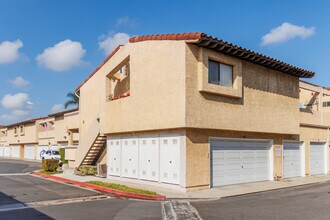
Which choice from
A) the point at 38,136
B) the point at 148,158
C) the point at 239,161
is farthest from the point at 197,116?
the point at 38,136

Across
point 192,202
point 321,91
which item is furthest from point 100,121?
point 321,91

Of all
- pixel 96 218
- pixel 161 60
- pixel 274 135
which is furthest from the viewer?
pixel 274 135

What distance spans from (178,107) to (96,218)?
6948mm

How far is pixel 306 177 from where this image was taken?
2353cm

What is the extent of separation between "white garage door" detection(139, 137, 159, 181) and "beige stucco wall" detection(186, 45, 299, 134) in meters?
3.35

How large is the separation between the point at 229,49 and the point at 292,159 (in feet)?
34.4

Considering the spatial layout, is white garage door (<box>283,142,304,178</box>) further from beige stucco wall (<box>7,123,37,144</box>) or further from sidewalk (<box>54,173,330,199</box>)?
beige stucco wall (<box>7,123,37,144</box>)

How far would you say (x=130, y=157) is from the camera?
20.0 m

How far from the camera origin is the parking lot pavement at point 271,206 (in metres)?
11.0

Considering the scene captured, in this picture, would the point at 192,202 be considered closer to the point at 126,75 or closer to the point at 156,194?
the point at 156,194

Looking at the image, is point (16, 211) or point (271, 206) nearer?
point (16, 211)

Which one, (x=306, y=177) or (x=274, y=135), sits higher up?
(x=274, y=135)

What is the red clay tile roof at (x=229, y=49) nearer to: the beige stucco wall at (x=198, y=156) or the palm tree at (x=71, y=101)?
the beige stucco wall at (x=198, y=156)

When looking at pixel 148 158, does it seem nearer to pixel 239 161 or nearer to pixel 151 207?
pixel 239 161
